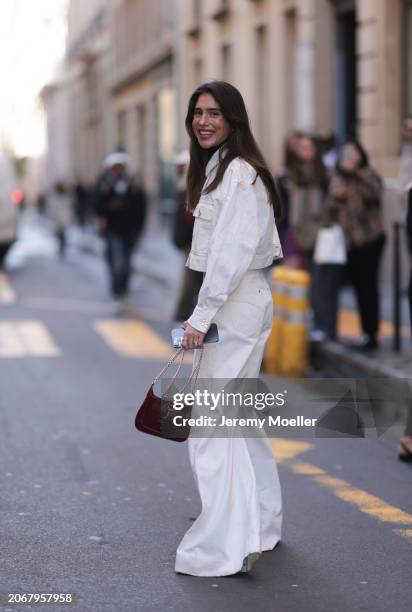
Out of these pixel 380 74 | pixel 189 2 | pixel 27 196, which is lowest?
pixel 27 196

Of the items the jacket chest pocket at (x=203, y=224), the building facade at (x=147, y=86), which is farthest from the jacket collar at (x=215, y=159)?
the building facade at (x=147, y=86)

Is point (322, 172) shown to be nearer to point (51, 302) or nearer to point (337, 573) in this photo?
point (51, 302)

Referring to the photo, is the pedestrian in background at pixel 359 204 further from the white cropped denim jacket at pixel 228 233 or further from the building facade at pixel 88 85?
the building facade at pixel 88 85

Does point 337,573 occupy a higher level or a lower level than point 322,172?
lower

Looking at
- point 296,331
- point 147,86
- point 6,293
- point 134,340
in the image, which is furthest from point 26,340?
point 147,86

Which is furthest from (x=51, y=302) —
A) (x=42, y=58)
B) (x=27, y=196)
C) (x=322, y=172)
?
(x=27, y=196)

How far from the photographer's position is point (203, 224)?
16.5 feet

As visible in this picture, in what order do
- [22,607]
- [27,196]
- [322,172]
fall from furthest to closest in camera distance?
[27,196]
[322,172]
[22,607]

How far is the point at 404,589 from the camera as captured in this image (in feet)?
16.2

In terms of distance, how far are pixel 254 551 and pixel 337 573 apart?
362 millimetres

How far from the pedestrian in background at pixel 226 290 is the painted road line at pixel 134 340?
641 cm

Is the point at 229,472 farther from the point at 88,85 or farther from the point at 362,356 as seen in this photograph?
Answer: the point at 88,85

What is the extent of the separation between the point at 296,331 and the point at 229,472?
5.91 meters

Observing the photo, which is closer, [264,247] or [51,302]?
[264,247]
